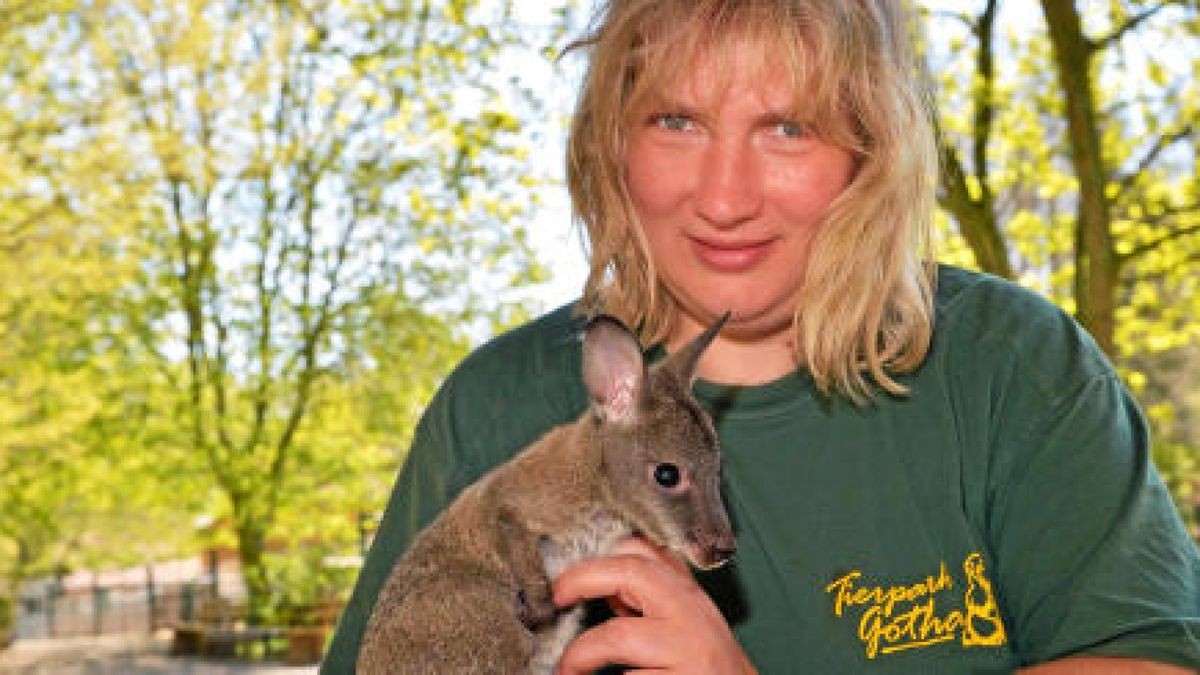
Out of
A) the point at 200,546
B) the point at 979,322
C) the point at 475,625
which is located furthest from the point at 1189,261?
the point at 200,546

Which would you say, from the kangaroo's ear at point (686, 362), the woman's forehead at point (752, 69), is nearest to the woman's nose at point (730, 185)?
the woman's forehead at point (752, 69)

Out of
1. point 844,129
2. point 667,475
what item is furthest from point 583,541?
point 844,129

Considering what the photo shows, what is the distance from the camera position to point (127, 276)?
1662 centimetres

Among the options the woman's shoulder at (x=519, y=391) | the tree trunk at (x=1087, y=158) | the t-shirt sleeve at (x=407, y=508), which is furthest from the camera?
the tree trunk at (x=1087, y=158)

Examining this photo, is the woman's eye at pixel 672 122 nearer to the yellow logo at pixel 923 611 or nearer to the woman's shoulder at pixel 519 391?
the woman's shoulder at pixel 519 391

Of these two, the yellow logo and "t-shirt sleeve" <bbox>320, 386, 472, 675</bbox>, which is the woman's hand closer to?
the yellow logo

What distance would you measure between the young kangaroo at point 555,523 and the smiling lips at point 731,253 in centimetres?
20

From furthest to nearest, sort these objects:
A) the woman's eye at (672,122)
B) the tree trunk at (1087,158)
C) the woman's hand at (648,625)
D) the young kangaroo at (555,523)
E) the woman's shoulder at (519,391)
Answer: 1. the tree trunk at (1087,158)
2. the woman's shoulder at (519,391)
3. the woman's eye at (672,122)
4. the young kangaroo at (555,523)
5. the woman's hand at (648,625)

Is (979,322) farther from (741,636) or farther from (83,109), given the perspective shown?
(83,109)

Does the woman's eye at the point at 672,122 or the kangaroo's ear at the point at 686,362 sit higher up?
the woman's eye at the point at 672,122

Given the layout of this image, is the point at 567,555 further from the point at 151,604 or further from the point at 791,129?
the point at 151,604

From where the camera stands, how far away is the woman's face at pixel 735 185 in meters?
2.40

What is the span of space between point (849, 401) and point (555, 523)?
67cm

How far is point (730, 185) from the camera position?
238 cm
